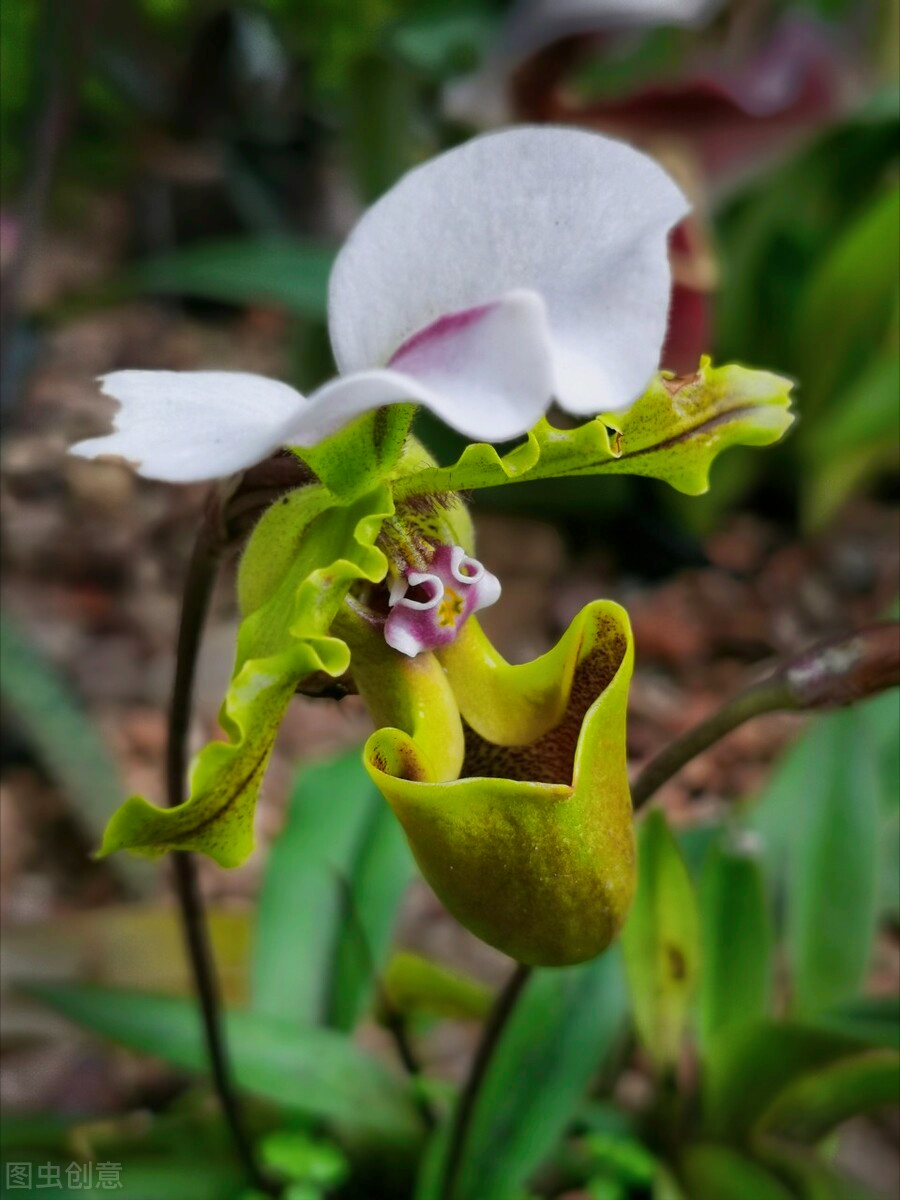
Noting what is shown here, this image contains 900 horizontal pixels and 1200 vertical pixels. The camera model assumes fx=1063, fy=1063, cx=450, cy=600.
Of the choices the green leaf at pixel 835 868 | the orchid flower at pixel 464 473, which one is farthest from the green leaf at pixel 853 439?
the orchid flower at pixel 464 473

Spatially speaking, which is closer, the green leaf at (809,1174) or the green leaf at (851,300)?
the green leaf at (809,1174)

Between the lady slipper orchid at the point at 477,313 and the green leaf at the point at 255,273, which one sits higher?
the green leaf at the point at 255,273

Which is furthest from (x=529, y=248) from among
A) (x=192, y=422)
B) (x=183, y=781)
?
(x=183, y=781)

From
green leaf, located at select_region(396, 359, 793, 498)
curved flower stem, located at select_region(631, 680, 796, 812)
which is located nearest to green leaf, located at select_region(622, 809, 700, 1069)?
curved flower stem, located at select_region(631, 680, 796, 812)

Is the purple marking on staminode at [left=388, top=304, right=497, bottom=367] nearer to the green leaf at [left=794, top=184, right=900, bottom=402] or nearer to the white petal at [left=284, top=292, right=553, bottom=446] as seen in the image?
the white petal at [left=284, top=292, right=553, bottom=446]

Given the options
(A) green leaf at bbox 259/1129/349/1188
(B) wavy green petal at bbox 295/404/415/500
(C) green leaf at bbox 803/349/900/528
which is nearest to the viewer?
(B) wavy green petal at bbox 295/404/415/500

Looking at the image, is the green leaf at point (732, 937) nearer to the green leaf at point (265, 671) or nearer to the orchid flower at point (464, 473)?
the orchid flower at point (464, 473)

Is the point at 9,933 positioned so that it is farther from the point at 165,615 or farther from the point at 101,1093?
the point at 165,615
